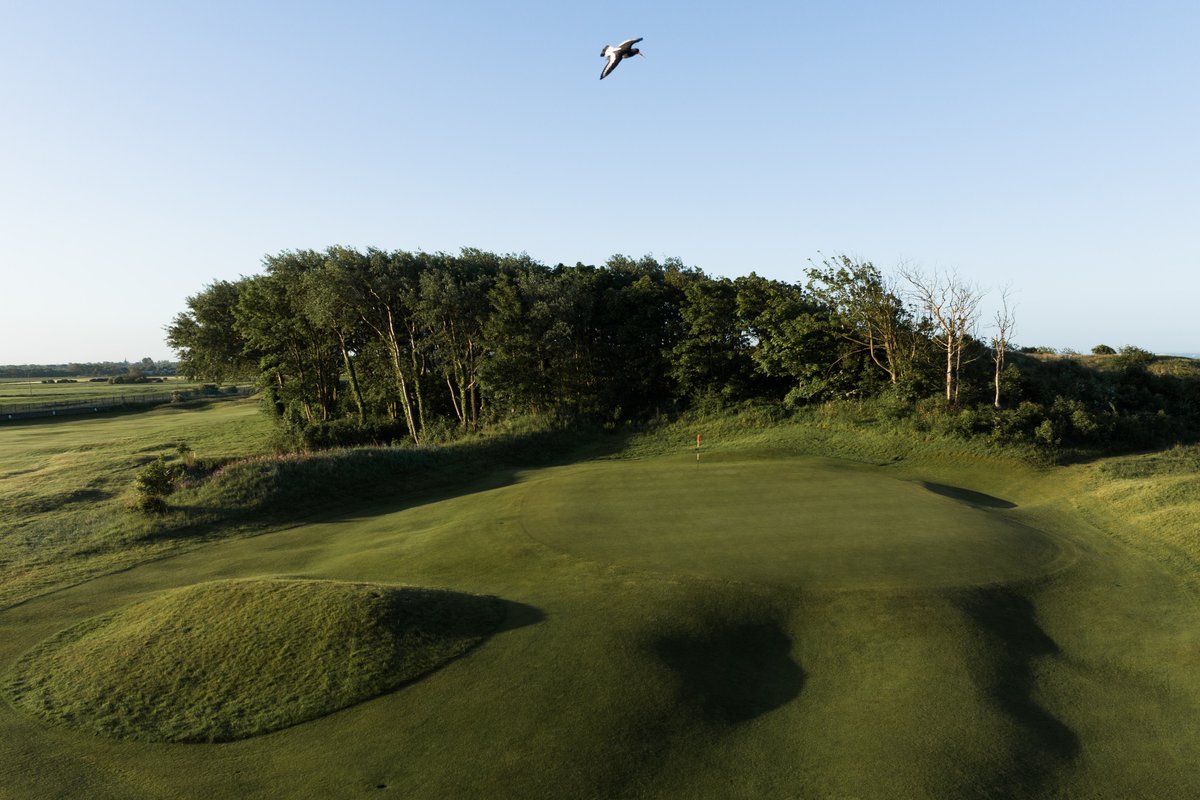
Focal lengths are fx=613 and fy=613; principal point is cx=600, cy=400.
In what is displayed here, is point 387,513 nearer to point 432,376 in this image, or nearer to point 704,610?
point 704,610

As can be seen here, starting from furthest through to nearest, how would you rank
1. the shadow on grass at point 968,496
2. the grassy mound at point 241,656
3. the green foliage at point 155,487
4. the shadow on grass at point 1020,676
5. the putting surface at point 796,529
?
the shadow on grass at point 968,496 → the green foliage at point 155,487 → the putting surface at point 796,529 → the grassy mound at point 241,656 → the shadow on grass at point 1020,676

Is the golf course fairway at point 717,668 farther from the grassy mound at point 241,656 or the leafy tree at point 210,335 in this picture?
the leafy tree at point 210,335

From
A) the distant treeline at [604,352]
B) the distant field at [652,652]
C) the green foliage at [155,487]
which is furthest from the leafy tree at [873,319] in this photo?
the green foliage at [155,487]

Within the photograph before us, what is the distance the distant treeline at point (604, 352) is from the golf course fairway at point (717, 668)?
59.3 feet

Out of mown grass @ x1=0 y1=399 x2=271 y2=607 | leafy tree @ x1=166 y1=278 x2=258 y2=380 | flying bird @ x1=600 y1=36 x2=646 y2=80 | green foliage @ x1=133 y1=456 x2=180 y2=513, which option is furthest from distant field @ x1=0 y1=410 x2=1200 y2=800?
leafy tree @ x1=166 y1=278 x2=258 y2=380

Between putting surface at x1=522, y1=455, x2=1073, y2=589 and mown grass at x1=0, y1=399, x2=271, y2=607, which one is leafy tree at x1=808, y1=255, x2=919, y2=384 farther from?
mown grass at x1=0, y1=399, x2=271, y2=607

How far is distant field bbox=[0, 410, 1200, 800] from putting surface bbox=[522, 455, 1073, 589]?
0.13 meters

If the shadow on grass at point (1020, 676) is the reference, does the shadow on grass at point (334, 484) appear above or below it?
above

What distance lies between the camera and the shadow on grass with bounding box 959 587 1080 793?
27.4ft

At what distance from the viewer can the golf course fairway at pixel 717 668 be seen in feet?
25.8

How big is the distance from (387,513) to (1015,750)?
20838 millimetres

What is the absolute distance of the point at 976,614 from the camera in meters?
12.5

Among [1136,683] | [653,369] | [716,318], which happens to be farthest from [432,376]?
[1136,683]

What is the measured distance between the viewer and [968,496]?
24391mm
